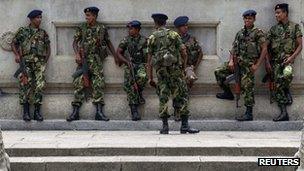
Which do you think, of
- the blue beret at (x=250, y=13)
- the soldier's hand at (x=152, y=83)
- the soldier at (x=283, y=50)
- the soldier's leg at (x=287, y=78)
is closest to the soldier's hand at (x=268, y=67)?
the soldier at (x=283, y=50)

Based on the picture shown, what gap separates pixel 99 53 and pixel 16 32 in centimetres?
180

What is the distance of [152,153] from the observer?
8.96 meters

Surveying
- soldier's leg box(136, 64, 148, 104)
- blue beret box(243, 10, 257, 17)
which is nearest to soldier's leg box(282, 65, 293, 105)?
blue beret box(243, 10, 257, 17)

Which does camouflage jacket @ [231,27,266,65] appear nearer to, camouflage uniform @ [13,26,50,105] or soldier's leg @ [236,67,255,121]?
soldier's leg @ [236,67,255,121]

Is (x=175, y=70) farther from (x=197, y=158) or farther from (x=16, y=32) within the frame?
(x=16, y=32)

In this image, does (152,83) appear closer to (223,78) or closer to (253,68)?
(223,78)

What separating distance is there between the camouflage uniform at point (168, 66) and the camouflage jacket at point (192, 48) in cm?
128

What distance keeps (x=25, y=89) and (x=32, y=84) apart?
0.18m

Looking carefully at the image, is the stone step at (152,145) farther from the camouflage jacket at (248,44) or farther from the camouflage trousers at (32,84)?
the camouflage jacket at (248,44)

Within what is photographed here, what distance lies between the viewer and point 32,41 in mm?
11953

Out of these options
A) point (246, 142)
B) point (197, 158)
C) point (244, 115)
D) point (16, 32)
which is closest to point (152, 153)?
point (197, 158)

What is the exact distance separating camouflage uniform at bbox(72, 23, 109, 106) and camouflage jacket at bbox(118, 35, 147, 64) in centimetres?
42

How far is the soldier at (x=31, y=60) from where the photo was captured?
1196 cm

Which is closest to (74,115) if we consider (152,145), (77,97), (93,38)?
(77,97)
